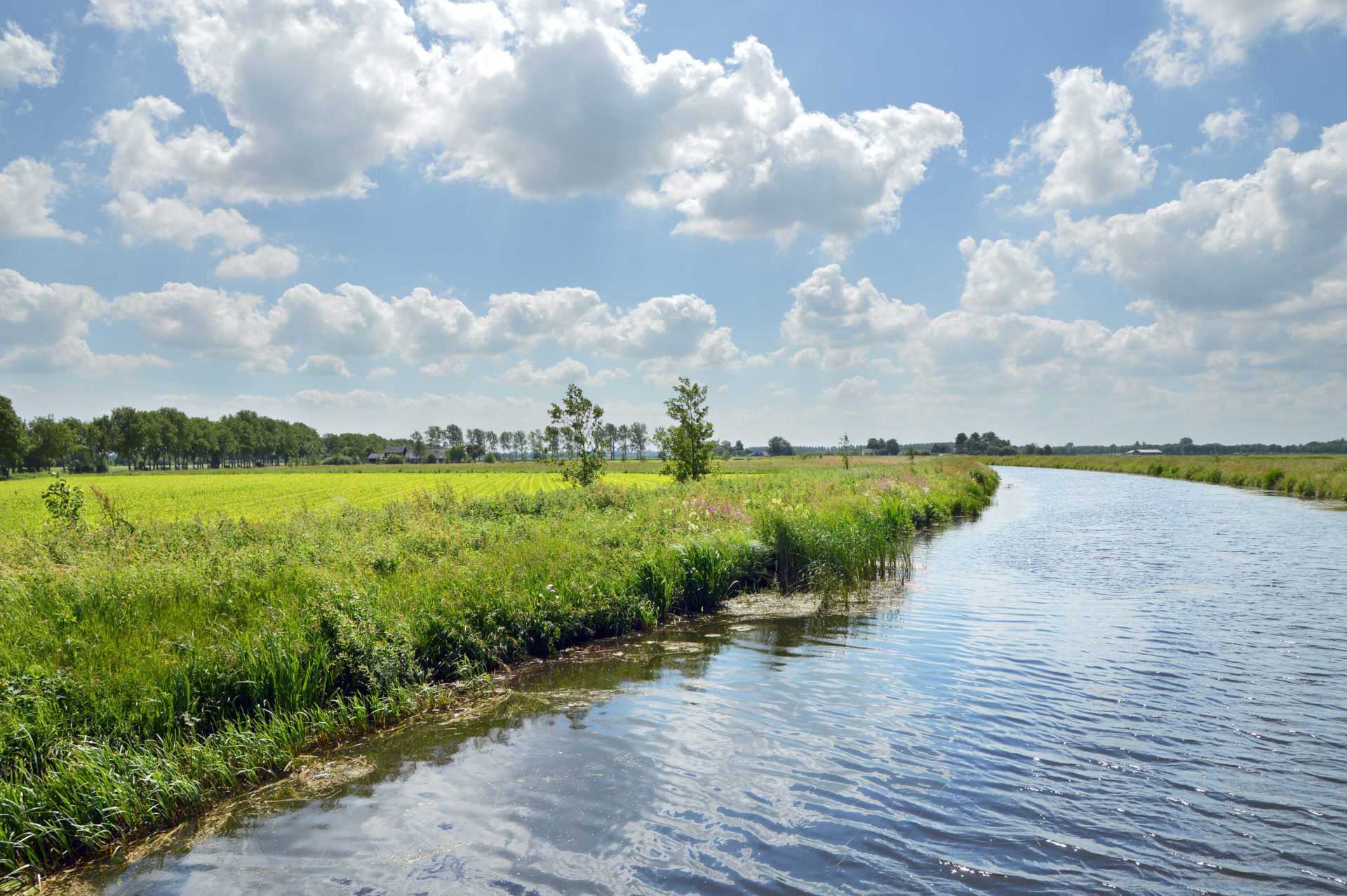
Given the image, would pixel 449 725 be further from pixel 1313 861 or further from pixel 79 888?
pixel 1313 861

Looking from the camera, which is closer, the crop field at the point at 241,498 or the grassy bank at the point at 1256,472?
the crop field at the point at 241,498

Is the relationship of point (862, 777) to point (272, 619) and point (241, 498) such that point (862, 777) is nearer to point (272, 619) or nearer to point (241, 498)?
point (272, 619)

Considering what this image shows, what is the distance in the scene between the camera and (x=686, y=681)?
10211 mm

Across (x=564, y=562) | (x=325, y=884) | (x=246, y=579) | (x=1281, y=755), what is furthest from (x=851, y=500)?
(x=325, y=884)

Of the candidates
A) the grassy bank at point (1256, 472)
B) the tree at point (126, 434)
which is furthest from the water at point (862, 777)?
the tree at point (126, 434)

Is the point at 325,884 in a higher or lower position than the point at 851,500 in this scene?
lower

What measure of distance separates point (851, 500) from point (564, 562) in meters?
14.1

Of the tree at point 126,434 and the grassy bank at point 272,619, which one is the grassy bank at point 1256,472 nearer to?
the grassy bank at point 272,619

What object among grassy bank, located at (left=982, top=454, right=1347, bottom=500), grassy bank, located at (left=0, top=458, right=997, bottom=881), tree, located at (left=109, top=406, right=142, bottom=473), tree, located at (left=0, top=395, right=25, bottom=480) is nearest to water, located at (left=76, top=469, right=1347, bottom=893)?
grassy bank, located at (left=0, top=458, right=997, bottom=881)

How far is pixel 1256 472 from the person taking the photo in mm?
55719

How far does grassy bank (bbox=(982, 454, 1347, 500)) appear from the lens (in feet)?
146

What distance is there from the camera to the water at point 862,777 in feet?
17.5

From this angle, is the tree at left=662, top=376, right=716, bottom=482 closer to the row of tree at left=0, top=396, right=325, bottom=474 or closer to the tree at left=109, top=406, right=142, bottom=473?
the row of tree at left=0, top=396, right=325, bottom=474

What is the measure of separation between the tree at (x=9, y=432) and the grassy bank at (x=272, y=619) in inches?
3876
